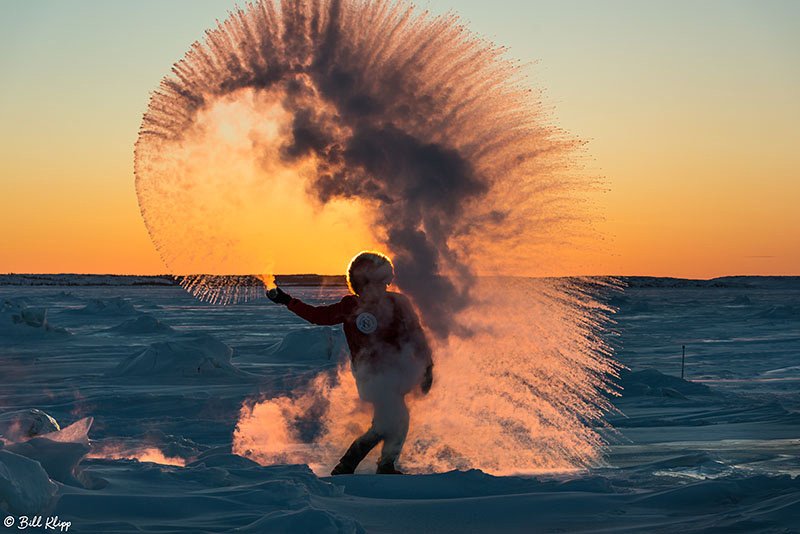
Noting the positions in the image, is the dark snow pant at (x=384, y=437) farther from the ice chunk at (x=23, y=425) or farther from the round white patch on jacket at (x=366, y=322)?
the ice chunk at (x=23, y=425)

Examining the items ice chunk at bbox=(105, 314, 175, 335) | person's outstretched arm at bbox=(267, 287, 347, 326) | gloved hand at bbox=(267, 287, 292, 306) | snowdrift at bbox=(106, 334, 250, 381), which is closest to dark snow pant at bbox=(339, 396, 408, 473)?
person's outstretched arm at bbox=(267, 287, 347, 326)

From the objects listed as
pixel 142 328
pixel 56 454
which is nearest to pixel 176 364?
pixel 56 454

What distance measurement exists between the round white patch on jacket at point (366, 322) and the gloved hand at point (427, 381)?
52 cm

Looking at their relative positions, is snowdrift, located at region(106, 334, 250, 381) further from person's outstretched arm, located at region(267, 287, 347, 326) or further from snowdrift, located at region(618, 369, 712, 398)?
person's outstretched arm, located at region(267, 287, 347, 326)

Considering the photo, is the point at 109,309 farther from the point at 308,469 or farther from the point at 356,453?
the point at 308,469

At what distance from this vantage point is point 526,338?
6.70 m

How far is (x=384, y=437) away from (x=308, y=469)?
1.02m

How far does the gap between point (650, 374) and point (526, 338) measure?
6162 mm

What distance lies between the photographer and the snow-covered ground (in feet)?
11.0

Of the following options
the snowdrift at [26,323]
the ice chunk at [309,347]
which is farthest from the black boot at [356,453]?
the snowdrift at [26,323]

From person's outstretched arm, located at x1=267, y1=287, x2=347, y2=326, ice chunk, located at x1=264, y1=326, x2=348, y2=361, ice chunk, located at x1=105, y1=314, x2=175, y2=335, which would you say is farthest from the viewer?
ice chunk, located at x1=105, y1=314, x2=175, y2=335

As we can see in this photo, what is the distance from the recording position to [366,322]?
5.29 m

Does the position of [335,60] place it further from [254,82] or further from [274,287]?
[274,287]

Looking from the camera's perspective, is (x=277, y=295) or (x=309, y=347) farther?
(x=309, y=347)
